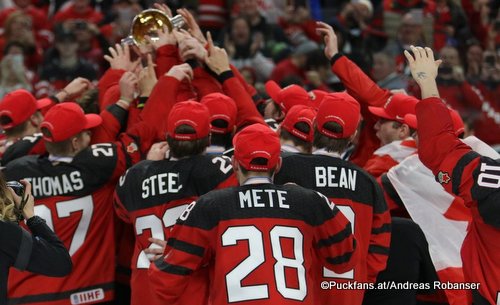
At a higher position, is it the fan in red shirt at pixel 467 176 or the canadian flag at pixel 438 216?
the fan in red shirt at pixel 467 176

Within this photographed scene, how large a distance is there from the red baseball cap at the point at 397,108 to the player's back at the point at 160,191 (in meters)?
1.49

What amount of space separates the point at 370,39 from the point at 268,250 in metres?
8.01

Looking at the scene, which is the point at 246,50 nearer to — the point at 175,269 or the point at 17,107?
the point at 17,107

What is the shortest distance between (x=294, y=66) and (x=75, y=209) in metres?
5.51

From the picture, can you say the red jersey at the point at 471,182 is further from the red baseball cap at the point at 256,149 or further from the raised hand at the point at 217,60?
the raised hand at the point at 217,60

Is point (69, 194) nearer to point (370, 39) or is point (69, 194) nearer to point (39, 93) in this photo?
point (39, 93)

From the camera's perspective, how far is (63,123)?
265 inches

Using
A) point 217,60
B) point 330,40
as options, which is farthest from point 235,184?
point 330,40

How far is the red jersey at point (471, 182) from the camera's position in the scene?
5031 millimetres

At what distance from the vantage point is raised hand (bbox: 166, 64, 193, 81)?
23.6 ft

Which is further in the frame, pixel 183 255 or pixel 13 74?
pixel 13 74

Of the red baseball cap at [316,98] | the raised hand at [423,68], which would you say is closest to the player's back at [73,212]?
the red baseball cap at [316,98]

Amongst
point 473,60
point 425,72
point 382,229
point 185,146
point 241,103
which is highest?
point 425,72

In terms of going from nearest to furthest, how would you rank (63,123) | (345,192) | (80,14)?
(345,192) < (63,123) < (80,14)
